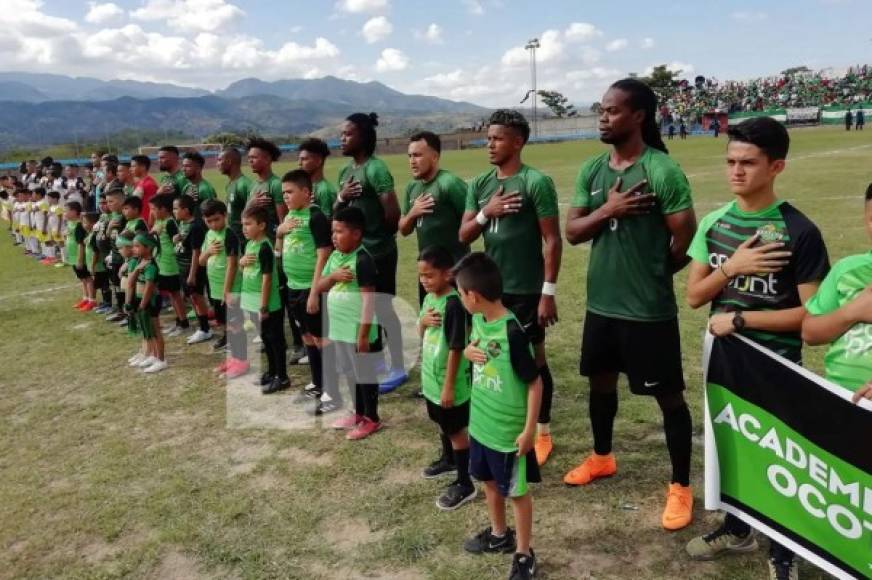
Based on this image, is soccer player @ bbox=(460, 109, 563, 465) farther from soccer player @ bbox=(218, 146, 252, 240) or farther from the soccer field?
soccer player @ bbox=(218, 146, 252, 240)

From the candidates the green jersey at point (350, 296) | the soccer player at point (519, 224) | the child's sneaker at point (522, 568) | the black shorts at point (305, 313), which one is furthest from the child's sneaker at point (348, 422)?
the child's sneaker at point (522, 568)

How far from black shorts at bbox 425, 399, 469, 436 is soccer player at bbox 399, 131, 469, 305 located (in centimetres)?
138

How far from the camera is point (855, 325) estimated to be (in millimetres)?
2465

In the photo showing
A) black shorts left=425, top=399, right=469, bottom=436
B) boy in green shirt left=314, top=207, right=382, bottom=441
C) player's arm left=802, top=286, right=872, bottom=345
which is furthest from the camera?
boy in green shirt left=314, top=207, right=382, bottom=441

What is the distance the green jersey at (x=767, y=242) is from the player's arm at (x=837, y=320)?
21cm

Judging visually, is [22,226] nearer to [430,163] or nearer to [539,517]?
[430,163]

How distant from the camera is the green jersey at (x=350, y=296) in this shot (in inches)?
186

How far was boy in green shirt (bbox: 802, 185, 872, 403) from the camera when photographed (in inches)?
95.0

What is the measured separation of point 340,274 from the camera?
4770mm

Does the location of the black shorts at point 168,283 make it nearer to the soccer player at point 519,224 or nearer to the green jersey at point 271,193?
the green jersey at point 271,193

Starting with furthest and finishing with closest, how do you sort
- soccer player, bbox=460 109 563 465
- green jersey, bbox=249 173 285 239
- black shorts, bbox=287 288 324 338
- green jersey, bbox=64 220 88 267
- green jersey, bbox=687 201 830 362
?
green jersey, bbox=64 220 88 267
green jersey, bbox=249 173 285 239
black shorts, bbox=287 288 324 338
soccer player, bbox=460 109 563 465
green jersey, bbox=687 201 830 362

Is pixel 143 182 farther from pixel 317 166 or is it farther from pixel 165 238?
pixel 317 166

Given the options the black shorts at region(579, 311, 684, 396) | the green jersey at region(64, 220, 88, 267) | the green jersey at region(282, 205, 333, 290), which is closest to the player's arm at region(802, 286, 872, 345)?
the black shorts at region(579, 311, 684, 396)

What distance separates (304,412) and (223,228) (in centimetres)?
252
